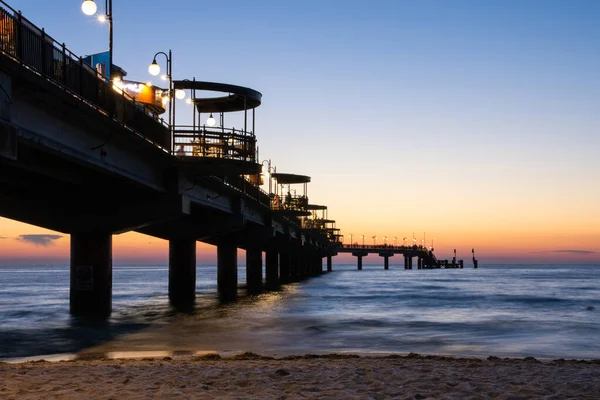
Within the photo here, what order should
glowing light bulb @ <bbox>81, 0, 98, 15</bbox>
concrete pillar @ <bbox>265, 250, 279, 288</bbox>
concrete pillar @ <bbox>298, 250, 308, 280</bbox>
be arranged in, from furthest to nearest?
concrete pillar @ <bbox>298, 250, 308, 280</bbox> → concrete pillar @ <bbox>265, 250, 279, 288</bbox> → glowing light bulb @ <bbox>81, 0, 98, 15</bbox>

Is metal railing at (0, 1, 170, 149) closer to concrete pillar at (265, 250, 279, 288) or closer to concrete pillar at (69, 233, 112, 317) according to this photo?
concrete pillar at (69, 233, 112, 317)

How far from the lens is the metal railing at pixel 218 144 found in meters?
26.4

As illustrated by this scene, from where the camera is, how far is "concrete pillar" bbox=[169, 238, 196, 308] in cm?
4403

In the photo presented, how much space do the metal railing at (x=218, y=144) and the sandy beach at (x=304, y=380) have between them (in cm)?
1357

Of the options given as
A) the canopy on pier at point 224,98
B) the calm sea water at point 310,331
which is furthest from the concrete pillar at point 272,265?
the canopy on pier at point 224,98

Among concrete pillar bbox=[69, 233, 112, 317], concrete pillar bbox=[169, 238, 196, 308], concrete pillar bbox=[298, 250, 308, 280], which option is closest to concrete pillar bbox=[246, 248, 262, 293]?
concrete pillar bbox=[169, 238, 196, 308]

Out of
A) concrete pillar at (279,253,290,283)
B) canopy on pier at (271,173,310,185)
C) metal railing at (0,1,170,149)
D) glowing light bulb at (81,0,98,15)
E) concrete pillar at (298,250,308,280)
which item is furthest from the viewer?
concrete pillar at (298,250,308,280)

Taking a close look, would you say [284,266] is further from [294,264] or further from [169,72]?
[169,72]

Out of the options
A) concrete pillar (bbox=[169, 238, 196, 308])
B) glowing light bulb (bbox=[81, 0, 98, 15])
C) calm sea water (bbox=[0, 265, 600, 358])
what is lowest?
calm sea water (bbox=[0, 265, 600, 358])

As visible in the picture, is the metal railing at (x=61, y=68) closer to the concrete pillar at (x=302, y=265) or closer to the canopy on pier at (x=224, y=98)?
the canopy on pier at (x=224, y=98)

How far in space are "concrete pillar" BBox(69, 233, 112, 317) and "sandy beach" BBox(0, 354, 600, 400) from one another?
1473 cm

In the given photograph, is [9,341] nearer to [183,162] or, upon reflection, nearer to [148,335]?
[148,335]

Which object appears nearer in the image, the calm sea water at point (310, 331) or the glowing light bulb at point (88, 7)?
the glowing light bulb at point (88, 7)

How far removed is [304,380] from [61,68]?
10.7 meters
